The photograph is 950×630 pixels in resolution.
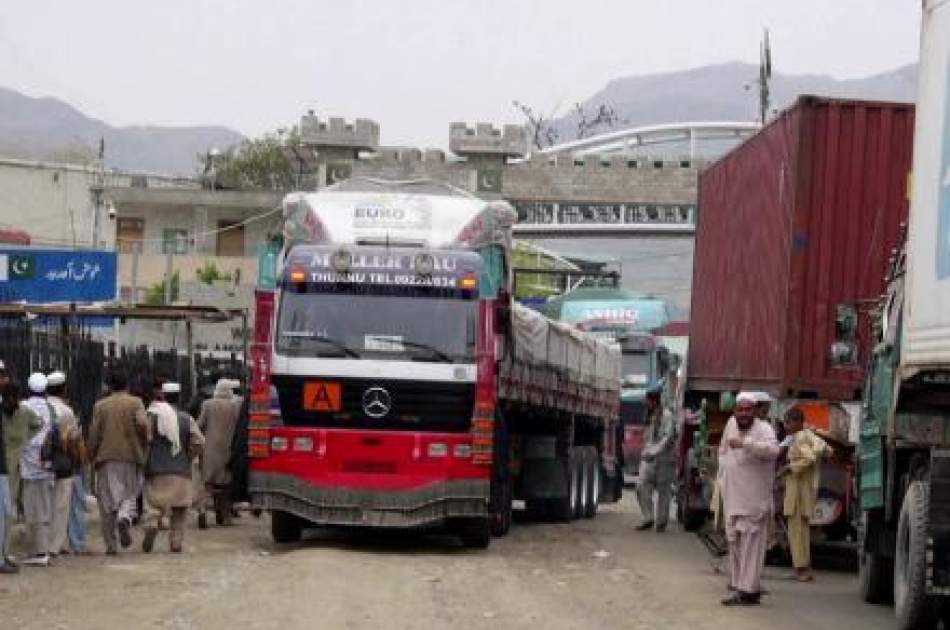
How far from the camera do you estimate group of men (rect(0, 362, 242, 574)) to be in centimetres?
1630

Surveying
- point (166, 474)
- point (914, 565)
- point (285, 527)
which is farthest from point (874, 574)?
point (166, 474)

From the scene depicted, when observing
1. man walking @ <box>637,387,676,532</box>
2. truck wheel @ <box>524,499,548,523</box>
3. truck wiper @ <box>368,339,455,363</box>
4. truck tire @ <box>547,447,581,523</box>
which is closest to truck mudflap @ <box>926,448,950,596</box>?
truck wiper @ <box>368,339,455,363</box>

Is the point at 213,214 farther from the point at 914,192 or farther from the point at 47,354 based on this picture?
the point at 914,192

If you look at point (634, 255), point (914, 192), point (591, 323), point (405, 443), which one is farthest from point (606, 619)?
point (634, 255)

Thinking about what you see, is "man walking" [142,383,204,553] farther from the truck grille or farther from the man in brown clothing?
the truck grille

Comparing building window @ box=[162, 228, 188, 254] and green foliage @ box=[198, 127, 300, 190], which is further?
green foliage @ box=[198, 127, 300, 190]

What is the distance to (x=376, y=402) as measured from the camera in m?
18.5

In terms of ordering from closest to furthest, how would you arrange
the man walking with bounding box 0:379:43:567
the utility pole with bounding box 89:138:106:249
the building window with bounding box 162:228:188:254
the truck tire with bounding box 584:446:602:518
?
the man walking with bounding box 0:379:43:567 < the truck tire with bounding box 584:446:602:518 < the utility pole with bounding box 89:138:106:249 < the building window with bounding box 162:228:188:254

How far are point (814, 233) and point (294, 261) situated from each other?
5.13 metres

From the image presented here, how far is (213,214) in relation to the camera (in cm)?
7069

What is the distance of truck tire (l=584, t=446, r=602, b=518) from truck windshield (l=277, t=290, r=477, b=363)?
9.05 m

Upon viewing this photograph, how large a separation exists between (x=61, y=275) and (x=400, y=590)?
485 inches

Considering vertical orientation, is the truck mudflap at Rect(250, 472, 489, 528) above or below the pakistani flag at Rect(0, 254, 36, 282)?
below

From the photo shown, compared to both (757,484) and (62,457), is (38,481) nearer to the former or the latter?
(62,457)
